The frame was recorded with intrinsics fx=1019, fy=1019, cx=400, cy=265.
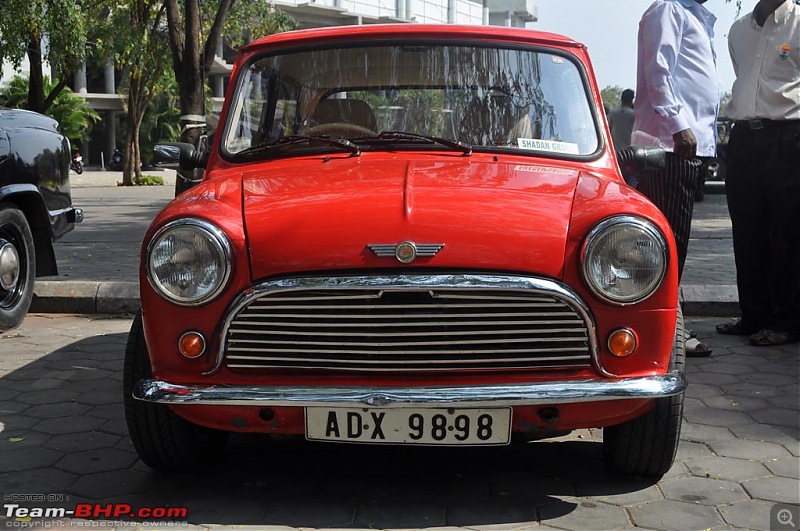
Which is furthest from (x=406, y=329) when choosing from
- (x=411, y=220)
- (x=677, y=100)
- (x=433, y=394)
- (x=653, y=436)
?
(x=677, y=100)

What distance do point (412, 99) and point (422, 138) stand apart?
306mm

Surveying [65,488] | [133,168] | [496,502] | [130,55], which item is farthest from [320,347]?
[133,168]

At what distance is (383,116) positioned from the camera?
4465 millimetres

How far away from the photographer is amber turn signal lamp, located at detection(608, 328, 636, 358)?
10.8ft

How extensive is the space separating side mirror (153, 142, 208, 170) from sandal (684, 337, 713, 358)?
2.88 meters

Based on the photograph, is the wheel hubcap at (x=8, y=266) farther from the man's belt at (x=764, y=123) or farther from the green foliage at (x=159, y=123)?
the green foliage at (x=159, y=123)

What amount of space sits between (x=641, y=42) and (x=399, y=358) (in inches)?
123

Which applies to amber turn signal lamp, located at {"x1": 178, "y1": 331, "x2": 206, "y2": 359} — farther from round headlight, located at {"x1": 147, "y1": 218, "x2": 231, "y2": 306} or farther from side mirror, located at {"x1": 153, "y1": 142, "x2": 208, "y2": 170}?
side mirror, located at {"x1": 153, "y1": 142, "x2": 208, "y2": 170}

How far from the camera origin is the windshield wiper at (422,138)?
4.12m

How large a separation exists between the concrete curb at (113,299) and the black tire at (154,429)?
3.47 m

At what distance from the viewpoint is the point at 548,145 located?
4.22m

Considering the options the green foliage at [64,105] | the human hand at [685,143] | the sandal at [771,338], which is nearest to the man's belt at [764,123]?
the human hand at [685,143]

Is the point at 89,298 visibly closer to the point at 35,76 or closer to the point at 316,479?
the point at 316,479

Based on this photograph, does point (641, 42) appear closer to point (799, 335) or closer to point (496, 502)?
point (799, 335)
